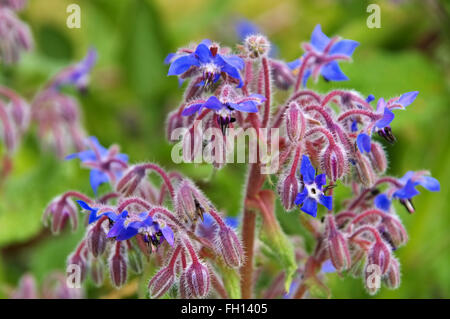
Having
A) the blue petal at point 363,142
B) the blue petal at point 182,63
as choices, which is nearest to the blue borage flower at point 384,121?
the blue petal at point 363,142

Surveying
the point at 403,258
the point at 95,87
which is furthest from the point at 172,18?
the point at 403,258

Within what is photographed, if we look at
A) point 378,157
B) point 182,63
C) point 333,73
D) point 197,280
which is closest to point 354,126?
point 378,157

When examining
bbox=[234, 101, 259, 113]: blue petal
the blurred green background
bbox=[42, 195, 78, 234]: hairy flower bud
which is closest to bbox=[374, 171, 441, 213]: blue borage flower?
the blurred green background

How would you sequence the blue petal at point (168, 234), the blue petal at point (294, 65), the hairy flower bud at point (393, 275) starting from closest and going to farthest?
the blue petal at point (168, 234), the hairy flower bud at point (393, 275), the blue petal at point (294, 65)

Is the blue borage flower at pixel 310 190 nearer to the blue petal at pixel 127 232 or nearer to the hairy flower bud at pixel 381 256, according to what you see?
the hairy flower bud at pixel 381 256

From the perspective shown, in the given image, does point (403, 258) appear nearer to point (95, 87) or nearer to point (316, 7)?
point (316, 7)

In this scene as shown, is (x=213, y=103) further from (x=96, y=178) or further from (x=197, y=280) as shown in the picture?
(x=96, y=178)
